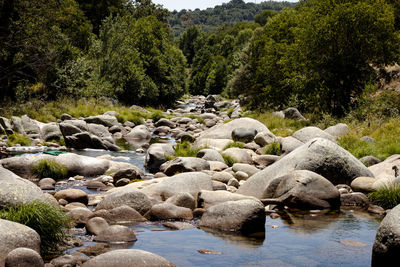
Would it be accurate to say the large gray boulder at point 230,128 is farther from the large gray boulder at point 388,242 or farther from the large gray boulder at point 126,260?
the large gray boulder at point 126,260

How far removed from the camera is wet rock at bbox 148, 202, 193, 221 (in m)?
8.59

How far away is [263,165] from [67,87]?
2232cm

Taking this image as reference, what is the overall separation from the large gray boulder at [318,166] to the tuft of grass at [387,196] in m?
1.22

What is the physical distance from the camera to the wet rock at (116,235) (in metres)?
7.01

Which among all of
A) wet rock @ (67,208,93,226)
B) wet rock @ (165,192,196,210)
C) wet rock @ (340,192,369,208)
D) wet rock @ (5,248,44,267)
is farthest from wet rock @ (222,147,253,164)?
wet rock @ (5,248,44,267)

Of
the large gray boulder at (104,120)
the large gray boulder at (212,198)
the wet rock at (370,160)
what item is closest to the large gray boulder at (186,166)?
the large gray boulder at (212,198)

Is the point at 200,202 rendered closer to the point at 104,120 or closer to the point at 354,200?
the point at 354,200

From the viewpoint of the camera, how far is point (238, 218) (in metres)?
7.82

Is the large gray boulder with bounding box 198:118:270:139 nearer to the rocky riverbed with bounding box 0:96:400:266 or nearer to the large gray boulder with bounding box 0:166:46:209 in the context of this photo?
the rocky riverbed with bounding box 0:96:400:266

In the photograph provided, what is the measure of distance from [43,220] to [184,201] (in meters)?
3.45

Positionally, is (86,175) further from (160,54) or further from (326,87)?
(160,54)

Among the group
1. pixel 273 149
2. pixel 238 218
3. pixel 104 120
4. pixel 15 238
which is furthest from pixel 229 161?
pixel 104 120

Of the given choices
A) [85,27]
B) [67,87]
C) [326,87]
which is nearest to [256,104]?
[326,87]

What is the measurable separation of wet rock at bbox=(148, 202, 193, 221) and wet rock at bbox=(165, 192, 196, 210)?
411 mm
